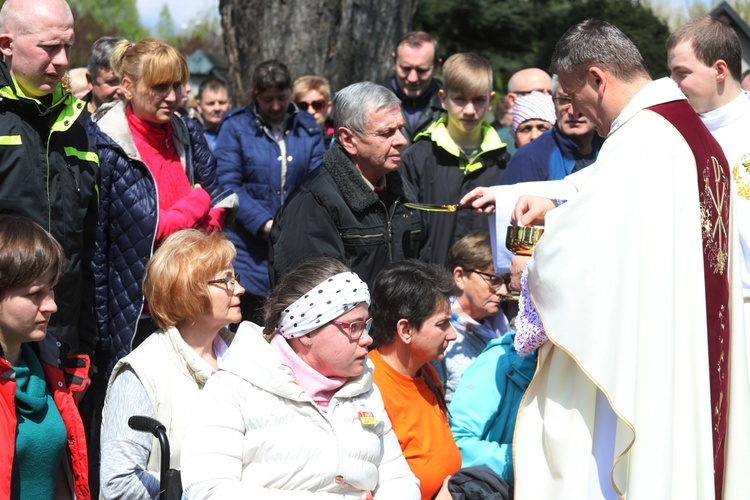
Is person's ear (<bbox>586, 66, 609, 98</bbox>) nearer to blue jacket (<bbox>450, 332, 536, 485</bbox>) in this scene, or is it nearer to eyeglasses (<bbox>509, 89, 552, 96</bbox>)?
blue jacket (<bbox>450, 332, 536, 485</bbox>)

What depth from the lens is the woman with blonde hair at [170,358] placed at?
13.3 feet

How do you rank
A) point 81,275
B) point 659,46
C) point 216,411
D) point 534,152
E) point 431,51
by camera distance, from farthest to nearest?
point 659,46 < point 431,51 < point 534,152 < point 81,275 < point 216,411

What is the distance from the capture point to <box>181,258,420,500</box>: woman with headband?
371 cm

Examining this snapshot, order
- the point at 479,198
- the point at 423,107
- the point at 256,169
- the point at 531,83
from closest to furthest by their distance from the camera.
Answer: the point at 479,198 → the point at 256,169 → the point at 423,107 → the point at 531,83

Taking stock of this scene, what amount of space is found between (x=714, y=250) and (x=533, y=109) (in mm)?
3458

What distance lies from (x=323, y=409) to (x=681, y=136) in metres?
1.67

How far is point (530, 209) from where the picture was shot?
177 inches

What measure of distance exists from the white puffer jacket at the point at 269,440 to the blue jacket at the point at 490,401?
663 millimetres

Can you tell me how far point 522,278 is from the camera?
171 inches

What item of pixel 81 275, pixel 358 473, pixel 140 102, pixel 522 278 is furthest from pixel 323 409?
pixel 140 102

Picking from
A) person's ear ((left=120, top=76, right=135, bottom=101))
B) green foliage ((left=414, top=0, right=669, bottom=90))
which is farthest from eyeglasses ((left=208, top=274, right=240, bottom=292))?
green foliage ((left=414, top=0, right=669, bottom=90))

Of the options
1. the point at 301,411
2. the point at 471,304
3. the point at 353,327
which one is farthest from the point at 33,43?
the point at 471,304

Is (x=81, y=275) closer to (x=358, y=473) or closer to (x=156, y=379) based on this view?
(x=156, y=379)

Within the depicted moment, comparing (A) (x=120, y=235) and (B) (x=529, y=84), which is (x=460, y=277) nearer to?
(A) (x=120, y=235)
